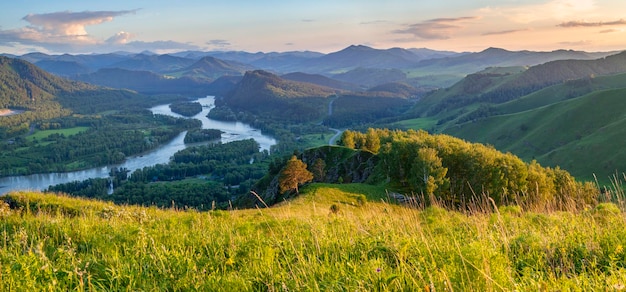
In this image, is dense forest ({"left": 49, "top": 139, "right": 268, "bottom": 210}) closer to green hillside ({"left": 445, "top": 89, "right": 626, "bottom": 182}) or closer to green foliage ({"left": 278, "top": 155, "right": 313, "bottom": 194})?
green foliage ({"left": 278, "top": 155, "right": 313, "bottom": 194})

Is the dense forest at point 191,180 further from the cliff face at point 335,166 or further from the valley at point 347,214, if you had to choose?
the cliff face at point 335,166

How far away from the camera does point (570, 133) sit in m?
130

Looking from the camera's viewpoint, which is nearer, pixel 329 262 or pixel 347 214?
pixel 329 262

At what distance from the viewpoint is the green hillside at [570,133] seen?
99438 mm

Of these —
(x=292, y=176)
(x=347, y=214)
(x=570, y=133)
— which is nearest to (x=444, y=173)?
(x=292, y=176)

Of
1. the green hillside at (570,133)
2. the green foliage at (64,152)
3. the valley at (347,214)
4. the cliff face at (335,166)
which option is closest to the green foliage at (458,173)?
the valley at (347,214)

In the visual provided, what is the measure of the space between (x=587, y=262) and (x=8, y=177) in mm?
178686

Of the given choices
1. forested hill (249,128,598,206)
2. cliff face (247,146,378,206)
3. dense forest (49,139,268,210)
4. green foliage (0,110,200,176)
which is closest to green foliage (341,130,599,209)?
forested hill (249,128,598,206)

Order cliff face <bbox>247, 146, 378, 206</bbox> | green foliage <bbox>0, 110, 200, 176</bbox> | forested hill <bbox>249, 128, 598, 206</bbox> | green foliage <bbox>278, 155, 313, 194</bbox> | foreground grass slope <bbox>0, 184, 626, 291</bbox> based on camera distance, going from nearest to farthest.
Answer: foreground grass slope <bbox>0, 184, 626, 291</bbox>, forested hill <bbox>249, 128, 598, 206</bbox>, green foliage <bbox>278, 155, 313, 194</bbox>, cliff face <bbox>247, 146, 378, 206</bbox>, green foliage <bbox>0, 110, 200, 176</bbox>

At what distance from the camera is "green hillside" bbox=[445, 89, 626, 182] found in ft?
326

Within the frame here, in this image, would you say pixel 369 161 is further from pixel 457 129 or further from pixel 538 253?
pixel 457 129

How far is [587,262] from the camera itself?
5566 millimetres

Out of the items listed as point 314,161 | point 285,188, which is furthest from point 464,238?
point 314,161

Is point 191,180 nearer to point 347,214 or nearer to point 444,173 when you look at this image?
point 444,173
